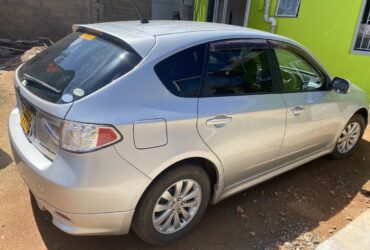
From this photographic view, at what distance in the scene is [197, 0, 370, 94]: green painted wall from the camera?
21.4ft

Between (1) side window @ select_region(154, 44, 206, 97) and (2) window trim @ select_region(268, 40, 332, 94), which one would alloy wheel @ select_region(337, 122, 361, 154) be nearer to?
(2) window trim @ select_region(268, 40, 332, 94)

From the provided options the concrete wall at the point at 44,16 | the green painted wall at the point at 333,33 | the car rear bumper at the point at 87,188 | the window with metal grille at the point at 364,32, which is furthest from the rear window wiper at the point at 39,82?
the concrete wall at the point at 44,16

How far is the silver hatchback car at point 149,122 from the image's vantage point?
6.82 ft

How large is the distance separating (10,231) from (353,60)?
6624mm

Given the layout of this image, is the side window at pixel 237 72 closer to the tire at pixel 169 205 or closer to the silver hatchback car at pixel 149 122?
the silver hatchback car at pixel 149 122

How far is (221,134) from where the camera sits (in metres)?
2.60

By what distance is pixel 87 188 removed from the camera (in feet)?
6.75

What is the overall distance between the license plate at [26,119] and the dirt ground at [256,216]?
84 cm

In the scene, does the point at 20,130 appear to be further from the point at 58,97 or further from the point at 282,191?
the point at 282,191

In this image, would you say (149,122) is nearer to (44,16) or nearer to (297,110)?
(297,110)

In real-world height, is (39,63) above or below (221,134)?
above

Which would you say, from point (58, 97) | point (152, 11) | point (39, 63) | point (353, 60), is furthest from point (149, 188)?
point (152, 11)

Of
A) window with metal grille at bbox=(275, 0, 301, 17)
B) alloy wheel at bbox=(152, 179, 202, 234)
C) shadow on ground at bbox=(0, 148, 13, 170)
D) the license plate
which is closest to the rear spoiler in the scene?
the license plate

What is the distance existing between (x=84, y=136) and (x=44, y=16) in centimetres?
1159
